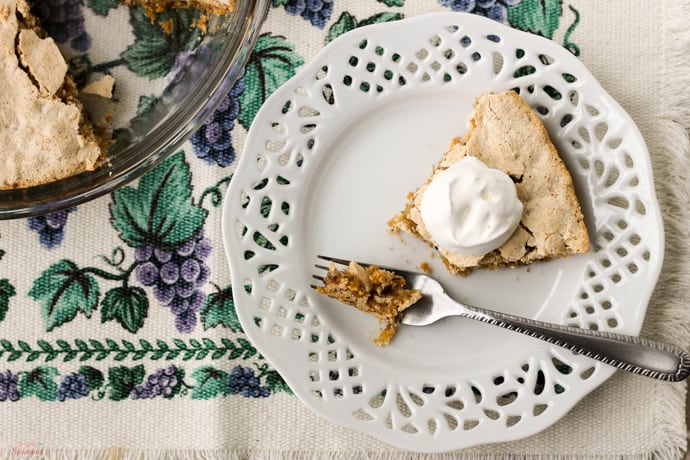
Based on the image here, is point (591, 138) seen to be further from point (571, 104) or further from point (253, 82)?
point (253, 82)

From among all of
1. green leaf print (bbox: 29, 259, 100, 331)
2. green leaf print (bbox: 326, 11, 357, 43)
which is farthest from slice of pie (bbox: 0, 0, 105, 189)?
green leaf print (bbox: 326, 11, 357, 43)

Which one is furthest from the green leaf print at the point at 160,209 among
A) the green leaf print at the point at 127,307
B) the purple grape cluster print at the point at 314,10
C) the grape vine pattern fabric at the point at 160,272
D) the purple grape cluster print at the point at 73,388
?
the purple grape cluster print at the point at 314,10

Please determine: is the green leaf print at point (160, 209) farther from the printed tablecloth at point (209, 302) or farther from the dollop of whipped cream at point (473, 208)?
the dollop of whipped cream at point (473, 208)

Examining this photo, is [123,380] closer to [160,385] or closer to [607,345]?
[160,385]

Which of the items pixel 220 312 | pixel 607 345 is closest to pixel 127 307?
pixel 220 312

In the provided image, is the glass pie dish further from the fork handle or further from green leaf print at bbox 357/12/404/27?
the fork handle

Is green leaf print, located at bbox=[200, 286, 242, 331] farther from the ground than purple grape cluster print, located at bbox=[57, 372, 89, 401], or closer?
farther from the ground
